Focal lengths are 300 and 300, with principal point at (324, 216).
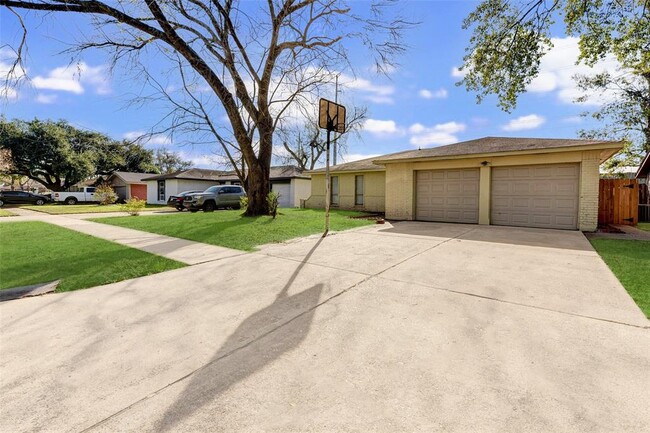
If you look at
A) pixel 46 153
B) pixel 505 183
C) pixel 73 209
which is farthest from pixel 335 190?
pixel 46 153

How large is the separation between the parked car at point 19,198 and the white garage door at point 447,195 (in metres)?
33.8

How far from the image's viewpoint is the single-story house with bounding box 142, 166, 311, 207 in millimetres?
25000

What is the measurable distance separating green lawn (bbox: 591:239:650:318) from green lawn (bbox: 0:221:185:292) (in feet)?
22.8

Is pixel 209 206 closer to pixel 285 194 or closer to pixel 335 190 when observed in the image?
pixel 335 190

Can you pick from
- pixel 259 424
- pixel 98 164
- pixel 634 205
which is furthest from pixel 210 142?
pixel 98 164

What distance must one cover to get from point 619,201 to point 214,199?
63.9ft

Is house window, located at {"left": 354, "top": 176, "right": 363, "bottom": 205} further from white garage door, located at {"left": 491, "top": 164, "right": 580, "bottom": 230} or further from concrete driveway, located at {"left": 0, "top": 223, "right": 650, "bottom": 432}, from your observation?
concrete driveway, located at {"left": 0, "top": 223, "right": 650, "bottom": 432}

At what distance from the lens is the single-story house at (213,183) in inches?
984

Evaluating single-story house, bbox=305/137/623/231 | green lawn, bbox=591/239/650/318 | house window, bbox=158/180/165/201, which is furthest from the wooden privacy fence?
house window, bbox=158/180/165/201

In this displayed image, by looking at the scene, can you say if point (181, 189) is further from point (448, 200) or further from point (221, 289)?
point (221, 289)

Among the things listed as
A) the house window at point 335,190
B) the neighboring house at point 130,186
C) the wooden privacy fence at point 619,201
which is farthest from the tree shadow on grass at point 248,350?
the neighboring house at point 130,186

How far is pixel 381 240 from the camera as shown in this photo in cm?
793

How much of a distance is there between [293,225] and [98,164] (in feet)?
126

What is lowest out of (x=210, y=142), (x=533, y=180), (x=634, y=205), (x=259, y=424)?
(x=259, y=424)
